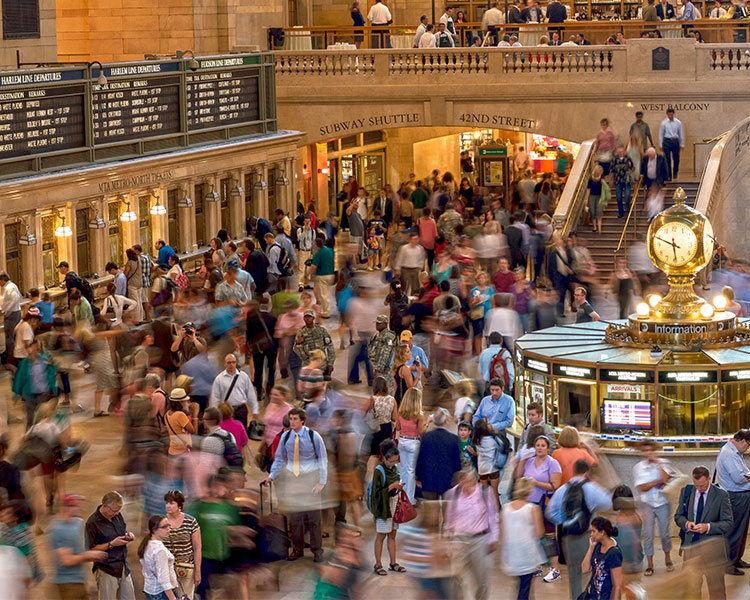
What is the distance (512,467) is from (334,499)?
1681 mm

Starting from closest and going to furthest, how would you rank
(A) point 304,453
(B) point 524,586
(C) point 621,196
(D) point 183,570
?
(D) point 183,570
(B) point 524,586
(A) point 304,453
(C) point 621,196

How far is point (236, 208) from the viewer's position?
103ft

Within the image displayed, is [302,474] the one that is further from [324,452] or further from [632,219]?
[632,219]

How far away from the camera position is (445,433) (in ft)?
48.3

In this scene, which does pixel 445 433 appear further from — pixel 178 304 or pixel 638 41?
pixel 638 41

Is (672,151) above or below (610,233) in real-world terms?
above

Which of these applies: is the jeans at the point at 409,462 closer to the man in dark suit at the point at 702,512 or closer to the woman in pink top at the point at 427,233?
the man in dark suit at the point at 702,512

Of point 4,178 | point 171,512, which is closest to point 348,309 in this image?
point 4,178

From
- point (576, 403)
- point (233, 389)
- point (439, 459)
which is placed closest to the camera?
point (439, 459)

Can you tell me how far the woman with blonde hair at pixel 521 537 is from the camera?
41.5 feet

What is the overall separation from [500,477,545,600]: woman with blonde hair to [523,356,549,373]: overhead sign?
12.9ft

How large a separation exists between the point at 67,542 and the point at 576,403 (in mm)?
6130

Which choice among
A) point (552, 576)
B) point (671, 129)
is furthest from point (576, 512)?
point (671, 129)

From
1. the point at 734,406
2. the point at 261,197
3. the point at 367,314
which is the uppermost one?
the point at 261,197
